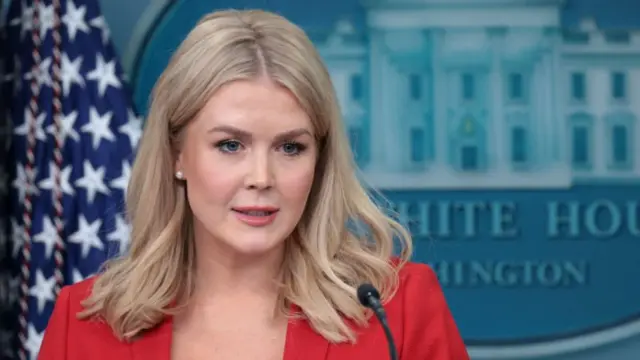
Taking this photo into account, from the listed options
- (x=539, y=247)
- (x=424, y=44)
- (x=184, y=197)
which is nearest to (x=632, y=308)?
(x=539, y=247)

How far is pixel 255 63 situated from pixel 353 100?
1.39 meters

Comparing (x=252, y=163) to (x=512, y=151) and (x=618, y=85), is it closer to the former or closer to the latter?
(x=512, y=151)

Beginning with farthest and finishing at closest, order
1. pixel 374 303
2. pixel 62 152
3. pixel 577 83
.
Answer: pixel 577 83, pixel 62 152, pixel 374 303

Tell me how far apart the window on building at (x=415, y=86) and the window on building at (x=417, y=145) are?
0.10 m

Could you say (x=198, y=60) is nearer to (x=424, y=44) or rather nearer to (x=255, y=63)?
(x=255, y=63)

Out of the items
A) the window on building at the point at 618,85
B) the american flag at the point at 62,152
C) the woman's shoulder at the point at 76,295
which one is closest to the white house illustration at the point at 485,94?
the window on building at the point at 618,85

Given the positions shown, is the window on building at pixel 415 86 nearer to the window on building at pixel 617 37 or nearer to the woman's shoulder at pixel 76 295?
the window on building at pixel 617 37

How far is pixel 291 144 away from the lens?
1.75 metres

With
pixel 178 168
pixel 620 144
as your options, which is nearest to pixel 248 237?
pixel 178 168

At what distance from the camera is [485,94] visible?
3.07 metres

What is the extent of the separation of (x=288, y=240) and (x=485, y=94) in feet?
4.33

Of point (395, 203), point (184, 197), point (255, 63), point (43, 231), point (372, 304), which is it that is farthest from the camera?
point (395, 203)

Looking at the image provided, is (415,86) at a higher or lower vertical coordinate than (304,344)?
higher

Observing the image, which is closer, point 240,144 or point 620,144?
point 240,144
